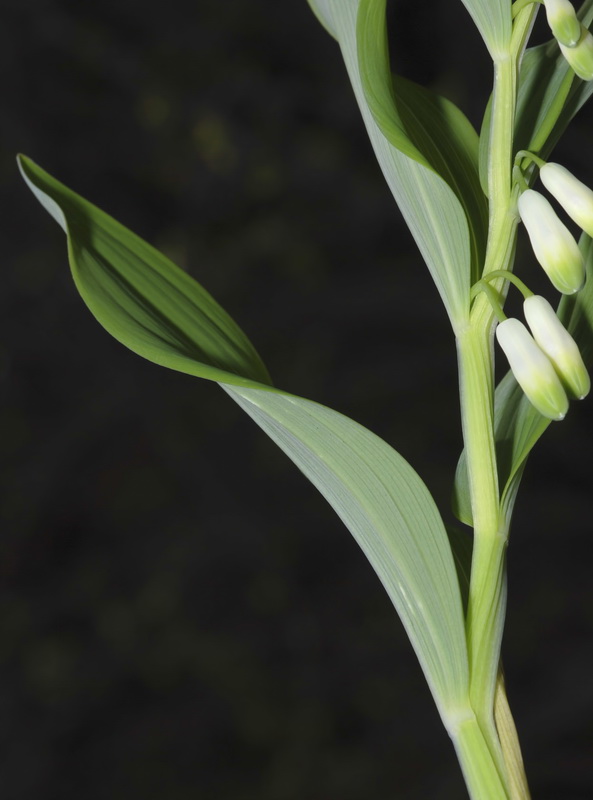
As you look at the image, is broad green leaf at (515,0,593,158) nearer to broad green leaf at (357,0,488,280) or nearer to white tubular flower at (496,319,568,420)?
broad green leaf at (357,0,488,280)

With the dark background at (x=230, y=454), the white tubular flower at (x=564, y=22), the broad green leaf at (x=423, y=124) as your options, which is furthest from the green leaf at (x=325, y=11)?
the dark background at (x=230, y=454)

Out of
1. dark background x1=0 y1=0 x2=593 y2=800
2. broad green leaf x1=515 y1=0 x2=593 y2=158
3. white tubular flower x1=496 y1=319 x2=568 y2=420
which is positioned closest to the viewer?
white tubular flower x1=496 y1=319 x2=568 y2=420

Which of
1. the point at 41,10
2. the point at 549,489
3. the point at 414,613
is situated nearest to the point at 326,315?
the point at 549,489

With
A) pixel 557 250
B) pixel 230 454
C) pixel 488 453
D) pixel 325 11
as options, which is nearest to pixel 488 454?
pixel 488 453

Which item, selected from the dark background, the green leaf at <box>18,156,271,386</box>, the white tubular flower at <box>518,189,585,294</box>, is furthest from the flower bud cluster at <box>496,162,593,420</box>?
the dark background

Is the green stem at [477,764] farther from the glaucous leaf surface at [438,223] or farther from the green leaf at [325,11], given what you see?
the green leaf at [325,11]

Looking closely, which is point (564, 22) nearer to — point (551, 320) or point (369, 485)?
point (551, 320)

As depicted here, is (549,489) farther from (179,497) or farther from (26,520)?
(26,520)
